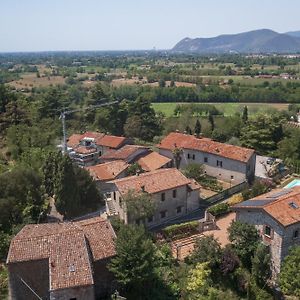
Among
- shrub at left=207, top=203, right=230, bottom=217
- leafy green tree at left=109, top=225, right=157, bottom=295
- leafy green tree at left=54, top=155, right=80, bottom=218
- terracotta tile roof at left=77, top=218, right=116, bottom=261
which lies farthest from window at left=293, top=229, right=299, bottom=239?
leafy green tree at left=54, top=155, right=80, bottom=218

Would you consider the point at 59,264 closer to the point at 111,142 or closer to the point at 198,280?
the point at 198,280

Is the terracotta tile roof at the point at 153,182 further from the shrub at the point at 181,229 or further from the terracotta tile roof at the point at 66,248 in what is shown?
the terracotta tile roof at the point at 66,248

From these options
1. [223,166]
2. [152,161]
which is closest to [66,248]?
[152,161]

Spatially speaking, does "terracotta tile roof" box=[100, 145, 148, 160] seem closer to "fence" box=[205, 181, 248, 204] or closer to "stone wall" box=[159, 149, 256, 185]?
"stone wall" box=[159, 149, 256, 185]

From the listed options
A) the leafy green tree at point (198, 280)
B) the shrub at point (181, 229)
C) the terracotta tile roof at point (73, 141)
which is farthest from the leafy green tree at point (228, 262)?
the terracotta tile roof at point (73, 141)

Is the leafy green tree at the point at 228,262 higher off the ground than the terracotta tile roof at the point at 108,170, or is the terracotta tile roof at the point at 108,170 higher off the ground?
the terracotta tile roof at the point at 108,170

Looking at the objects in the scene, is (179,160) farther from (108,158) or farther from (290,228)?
(290,228)
